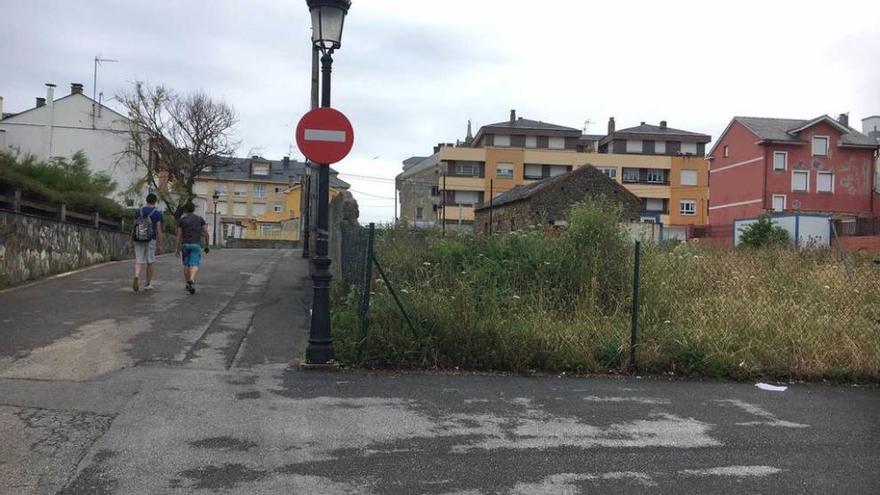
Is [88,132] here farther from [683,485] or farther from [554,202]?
[683,485]

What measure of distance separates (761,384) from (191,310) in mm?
7506

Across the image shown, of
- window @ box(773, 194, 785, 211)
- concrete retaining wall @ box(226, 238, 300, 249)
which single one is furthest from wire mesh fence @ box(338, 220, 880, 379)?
concrete retaining wall @ box(226, 238, 300, 249)

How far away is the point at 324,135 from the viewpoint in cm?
731

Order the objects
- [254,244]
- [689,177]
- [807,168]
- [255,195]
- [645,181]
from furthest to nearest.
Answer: [255,195] < [689,177] < [645,181] < [254,244] < [807,168]

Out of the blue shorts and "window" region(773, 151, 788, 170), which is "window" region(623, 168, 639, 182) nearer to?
"window" region(773, 151, 788, 170)

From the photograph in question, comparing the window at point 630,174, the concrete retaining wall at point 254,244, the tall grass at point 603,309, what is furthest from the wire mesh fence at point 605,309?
the window at point 630,174

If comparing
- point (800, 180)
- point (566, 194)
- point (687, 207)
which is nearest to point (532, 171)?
point (687, 207)

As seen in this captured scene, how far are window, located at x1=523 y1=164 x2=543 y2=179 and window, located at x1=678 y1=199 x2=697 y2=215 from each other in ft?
51.8

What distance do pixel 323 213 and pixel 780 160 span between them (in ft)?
166

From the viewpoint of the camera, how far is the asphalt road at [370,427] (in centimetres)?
423

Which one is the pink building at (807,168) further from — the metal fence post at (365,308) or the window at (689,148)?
the metal fence post at (365,308)

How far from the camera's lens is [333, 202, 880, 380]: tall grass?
292 inches

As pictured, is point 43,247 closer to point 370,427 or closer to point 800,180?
point 370,427

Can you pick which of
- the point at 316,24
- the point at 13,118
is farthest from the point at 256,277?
the point at 13,118
